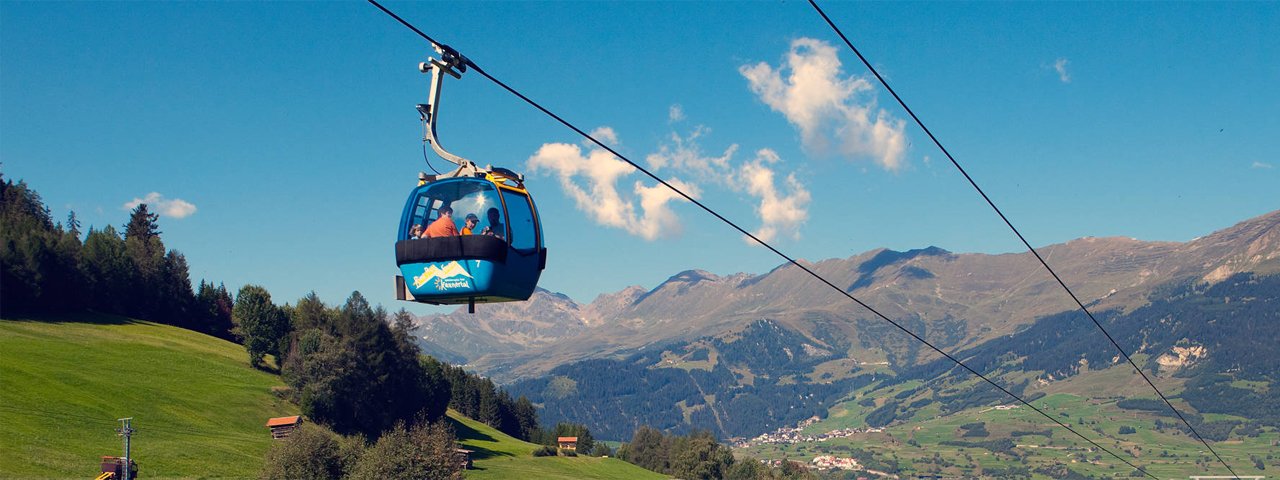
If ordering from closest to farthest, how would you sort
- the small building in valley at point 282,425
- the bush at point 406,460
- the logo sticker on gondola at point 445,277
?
the logo sticker on gondola at point 445,277, the bush at point 406,460, the small building in valley at point 282,425

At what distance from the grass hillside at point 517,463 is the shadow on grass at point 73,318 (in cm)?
4909

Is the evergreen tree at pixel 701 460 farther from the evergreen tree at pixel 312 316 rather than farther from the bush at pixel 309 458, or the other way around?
the bush at pixel 309 458

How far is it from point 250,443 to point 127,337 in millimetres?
45607

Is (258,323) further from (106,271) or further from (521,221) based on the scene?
(521,221)

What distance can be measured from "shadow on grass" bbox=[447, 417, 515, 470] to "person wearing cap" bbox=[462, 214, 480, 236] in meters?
109

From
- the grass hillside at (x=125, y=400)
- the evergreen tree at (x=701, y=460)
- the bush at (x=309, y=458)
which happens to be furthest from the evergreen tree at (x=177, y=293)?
the bush at (x=309, y=458)

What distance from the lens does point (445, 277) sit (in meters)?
21.0

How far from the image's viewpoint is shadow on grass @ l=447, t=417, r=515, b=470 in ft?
440

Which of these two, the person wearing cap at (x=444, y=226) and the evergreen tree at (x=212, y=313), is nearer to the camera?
the person wearing cap at (x=444, y=226)

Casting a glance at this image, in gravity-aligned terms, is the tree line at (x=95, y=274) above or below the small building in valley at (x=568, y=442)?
above

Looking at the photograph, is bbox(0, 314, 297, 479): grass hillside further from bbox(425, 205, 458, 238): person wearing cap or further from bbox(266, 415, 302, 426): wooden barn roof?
bbox(425, 205, 458, 238): person wearing cap

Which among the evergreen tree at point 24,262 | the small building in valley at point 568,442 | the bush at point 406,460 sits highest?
the evergreen tree at point 24,262

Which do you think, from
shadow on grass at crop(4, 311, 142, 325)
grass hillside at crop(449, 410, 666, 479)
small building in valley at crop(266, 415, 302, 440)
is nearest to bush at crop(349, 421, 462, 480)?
grass hillside at crop(449, 410, 666, 479)

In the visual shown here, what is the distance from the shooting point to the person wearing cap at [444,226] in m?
21.5
